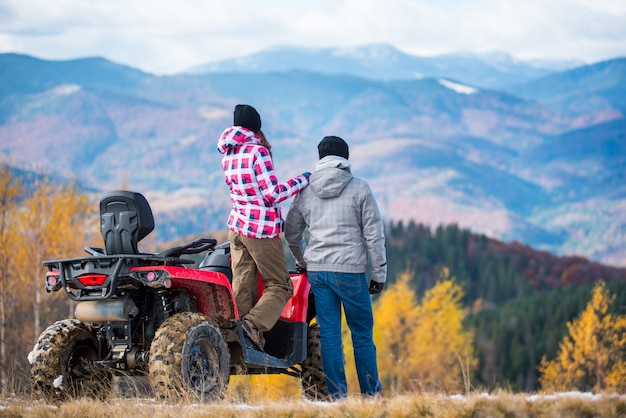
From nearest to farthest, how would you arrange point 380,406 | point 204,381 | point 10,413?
point 380,406
point 10,413
point 204,381

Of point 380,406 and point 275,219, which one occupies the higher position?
point 275,219

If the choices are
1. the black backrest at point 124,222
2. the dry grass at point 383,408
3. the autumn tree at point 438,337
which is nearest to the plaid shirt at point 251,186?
the black backrest at point 124,222

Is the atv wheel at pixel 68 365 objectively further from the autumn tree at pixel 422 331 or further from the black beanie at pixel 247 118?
the autumn tree at pixel 422 331

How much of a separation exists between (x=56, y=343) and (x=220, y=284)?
134 cm

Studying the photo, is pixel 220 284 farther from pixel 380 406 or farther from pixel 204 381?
pixel 380 406

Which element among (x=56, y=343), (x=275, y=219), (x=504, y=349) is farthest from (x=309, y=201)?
(x=504, y=349)

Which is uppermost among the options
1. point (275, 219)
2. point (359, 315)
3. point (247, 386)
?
point (275, 219)

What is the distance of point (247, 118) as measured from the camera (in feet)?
25.2

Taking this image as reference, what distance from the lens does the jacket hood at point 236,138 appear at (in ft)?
25.2

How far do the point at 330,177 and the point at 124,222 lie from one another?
5.82 feet

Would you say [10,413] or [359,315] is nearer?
[10,413]

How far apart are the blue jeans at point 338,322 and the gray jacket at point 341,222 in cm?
10

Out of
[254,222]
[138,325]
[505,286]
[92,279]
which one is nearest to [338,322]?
[254,222]

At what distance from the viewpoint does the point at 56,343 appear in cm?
723
